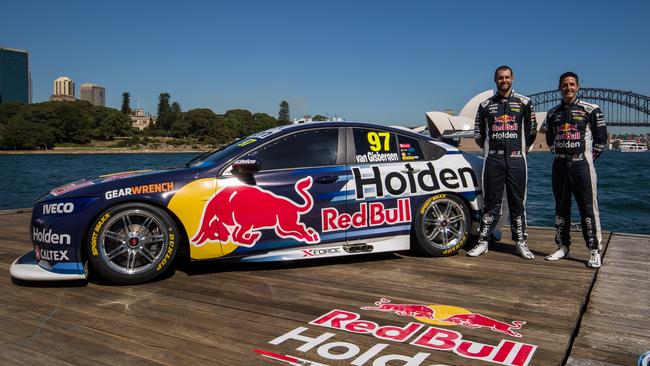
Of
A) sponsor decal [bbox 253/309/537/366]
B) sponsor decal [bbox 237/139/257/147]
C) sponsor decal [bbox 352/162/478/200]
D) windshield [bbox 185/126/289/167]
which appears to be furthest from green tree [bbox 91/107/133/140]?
sponsor decal [bbox 253/309/537/366]

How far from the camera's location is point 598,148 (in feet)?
15.1

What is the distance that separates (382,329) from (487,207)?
8.62 feet

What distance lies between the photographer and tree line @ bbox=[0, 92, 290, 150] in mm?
110125

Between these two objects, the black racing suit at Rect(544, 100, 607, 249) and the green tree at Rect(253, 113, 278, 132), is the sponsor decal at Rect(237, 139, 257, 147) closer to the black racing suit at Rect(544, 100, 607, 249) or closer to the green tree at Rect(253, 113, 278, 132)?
the black racing suit at Rect(544, 100, 607, 249)

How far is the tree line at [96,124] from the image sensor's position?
110125mm

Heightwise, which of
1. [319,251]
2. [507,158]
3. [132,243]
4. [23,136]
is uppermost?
[23,136]

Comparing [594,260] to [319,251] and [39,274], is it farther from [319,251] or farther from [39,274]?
[39,274]

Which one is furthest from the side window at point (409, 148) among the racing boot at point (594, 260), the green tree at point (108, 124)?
the green tree at point (108, 124)

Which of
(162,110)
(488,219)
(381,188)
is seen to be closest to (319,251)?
(381,188)

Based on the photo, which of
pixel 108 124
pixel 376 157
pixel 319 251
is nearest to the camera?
pixel 319 251

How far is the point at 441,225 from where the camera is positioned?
4988mm

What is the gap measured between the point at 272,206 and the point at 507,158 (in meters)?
2.56

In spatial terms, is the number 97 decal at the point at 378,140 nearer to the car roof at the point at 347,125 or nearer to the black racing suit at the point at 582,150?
the car roof at the point at 347,125

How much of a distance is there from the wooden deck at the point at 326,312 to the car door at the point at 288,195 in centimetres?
33
